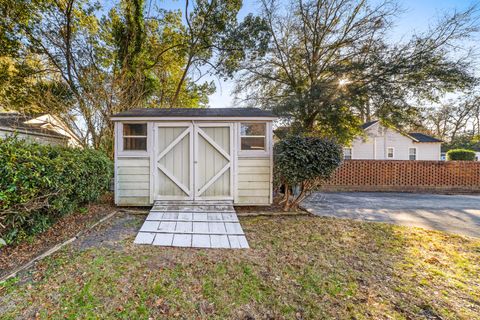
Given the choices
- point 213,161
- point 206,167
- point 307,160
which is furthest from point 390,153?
point 206,167

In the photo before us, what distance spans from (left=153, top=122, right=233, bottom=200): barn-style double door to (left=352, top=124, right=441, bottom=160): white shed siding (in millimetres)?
13592

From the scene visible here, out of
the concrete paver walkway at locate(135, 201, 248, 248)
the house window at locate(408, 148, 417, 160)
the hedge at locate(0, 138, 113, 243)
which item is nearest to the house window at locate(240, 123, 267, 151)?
the concrete paver walkway at locate(135, 201, 248, 248)

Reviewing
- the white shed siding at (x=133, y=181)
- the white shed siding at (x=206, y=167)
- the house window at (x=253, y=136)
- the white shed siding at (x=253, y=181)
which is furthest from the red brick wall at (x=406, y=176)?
the white shed siding at (x=133, y=181)

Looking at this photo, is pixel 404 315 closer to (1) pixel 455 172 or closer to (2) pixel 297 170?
(2) pixel 297 170

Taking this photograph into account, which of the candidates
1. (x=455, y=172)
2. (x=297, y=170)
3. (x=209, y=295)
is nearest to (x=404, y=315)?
(x=209, y=295)

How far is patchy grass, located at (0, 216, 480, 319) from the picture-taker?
200cm

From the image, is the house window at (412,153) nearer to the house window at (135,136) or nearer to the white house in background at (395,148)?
the white house in background at (395,148)

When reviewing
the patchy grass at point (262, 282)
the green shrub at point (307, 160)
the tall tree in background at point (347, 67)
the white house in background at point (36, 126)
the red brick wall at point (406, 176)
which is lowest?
the patchy grass at point (262, 282)

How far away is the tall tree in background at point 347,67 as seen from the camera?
27.7 feet

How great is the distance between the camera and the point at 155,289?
2271mm

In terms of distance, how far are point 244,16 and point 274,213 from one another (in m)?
9.35

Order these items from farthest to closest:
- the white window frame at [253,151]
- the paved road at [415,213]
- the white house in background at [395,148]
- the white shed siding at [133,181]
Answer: the white house in background at [395,148]
the white window frame at [253,151]
the white shed siding at [133,181]
the paved road at [415,213]

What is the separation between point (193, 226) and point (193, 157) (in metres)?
1.91

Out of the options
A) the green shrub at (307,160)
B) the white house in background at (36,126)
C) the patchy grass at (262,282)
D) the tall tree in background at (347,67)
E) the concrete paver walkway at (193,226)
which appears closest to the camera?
the patchy grass at (262,282)
